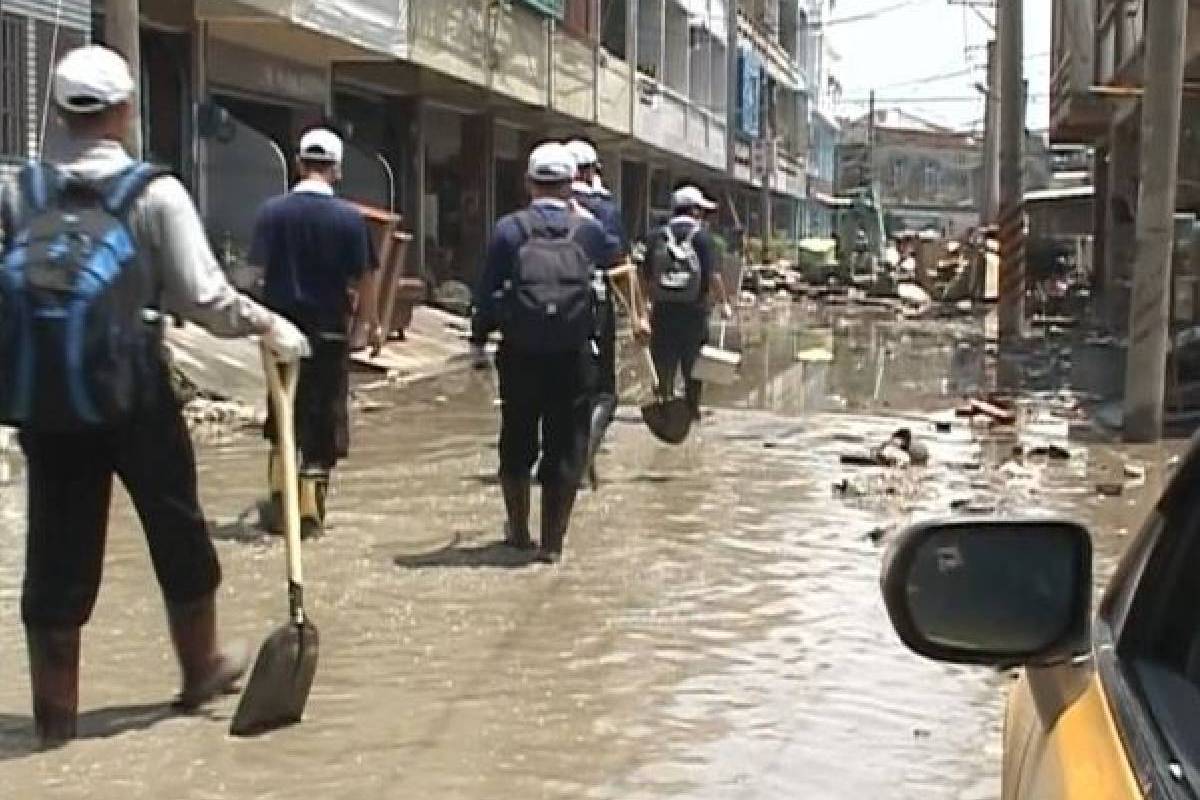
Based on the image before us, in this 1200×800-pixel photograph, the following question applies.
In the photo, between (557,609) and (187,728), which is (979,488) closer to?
(557,609)

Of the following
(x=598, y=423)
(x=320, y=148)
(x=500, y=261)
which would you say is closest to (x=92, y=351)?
(x=500, y=261)

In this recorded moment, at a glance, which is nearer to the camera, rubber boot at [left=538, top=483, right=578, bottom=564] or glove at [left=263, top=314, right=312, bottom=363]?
glove at [left=263, top=314, right=312, bottom=363]

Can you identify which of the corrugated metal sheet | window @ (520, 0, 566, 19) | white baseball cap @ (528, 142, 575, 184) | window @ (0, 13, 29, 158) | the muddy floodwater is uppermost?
window @ (520, 0, 566, 19)

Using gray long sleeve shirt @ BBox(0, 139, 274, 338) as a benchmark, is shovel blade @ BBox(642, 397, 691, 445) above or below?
below

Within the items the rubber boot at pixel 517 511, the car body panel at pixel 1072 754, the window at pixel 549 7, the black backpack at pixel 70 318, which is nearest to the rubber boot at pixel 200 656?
the black backpack at pixel 70 318

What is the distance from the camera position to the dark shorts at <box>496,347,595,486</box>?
877cm

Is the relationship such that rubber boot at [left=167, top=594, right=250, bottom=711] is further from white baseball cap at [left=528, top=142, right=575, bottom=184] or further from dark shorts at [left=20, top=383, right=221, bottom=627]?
white baseball cap at [left=528, top=142, right=575, bottom=184]

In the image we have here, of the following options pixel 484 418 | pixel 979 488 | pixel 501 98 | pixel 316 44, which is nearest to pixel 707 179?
pixel 501 98

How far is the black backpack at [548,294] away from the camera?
8.66 meters

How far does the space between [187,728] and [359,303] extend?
3314 millimetres

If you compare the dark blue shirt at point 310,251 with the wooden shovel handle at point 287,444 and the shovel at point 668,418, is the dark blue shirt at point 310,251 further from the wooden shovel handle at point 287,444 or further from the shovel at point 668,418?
the shovel at point 668,418

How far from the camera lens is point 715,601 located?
831 cm

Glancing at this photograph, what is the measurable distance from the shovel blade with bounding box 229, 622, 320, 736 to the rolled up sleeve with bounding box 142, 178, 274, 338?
896 mm

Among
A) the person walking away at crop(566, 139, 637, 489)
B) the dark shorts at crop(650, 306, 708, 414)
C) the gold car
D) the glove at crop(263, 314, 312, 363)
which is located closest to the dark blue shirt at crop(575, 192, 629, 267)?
the person walking away at crop(566, 139, 637, 489)
